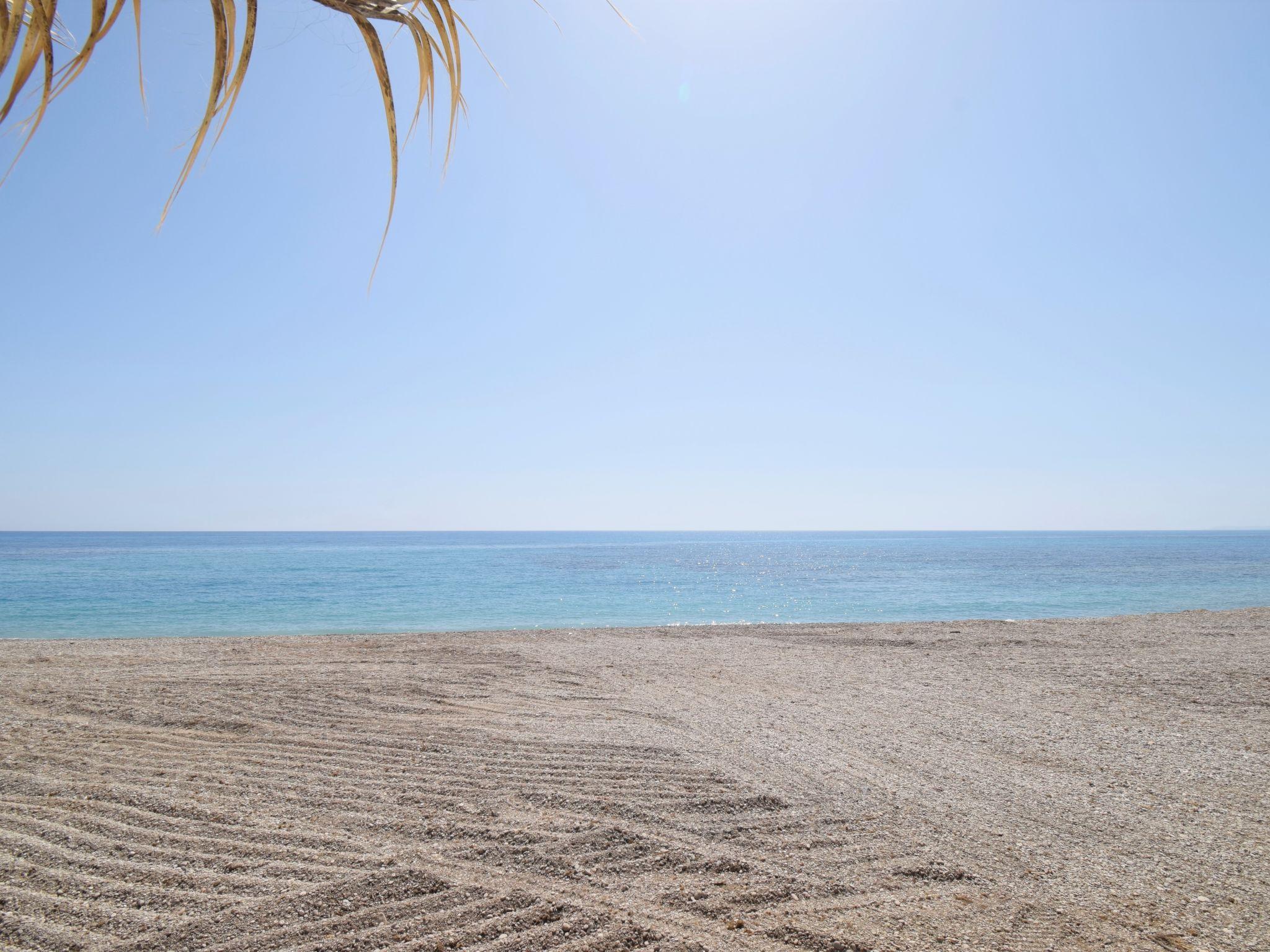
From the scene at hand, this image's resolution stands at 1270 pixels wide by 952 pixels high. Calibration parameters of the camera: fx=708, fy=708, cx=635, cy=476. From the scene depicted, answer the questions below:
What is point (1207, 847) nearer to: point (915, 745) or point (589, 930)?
point (915, 745)

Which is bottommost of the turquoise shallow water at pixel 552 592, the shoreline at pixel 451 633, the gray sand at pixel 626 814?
the turquoise shallow water at pixel 552 592

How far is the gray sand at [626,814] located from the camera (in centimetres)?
354

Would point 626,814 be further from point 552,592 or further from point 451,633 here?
point 552,592

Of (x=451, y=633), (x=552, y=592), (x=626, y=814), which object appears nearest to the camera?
(x=626, y=814)

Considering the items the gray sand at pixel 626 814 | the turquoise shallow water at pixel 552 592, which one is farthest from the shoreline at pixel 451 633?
the gray sand at pixel 626 814

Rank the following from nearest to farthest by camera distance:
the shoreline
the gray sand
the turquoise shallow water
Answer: the gray sand
the shoreline
the turquoise shallow water

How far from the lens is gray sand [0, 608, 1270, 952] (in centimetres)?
354

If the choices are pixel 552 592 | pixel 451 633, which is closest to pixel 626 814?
pixel 451 633

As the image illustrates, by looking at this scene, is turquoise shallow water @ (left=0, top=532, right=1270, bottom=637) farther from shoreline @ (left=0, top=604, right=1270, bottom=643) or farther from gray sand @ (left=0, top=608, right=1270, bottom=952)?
gray sand @ (left=0, top=608, right=1270, bottom=952)

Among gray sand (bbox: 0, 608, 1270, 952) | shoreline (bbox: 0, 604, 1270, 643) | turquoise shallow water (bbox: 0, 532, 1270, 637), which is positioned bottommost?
turquoise shallow water (bbox: 0, 532, 1270, 637)

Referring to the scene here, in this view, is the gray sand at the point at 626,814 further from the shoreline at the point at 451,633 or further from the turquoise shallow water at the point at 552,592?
the turquoise shallow water at the point at 552,592

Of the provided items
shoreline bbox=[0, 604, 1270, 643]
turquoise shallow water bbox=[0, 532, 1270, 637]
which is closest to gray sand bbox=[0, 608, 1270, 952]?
shoreline bbox=[0, 604, 1270, 643]

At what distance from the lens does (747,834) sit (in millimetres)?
4539

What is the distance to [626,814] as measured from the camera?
4.80 m
